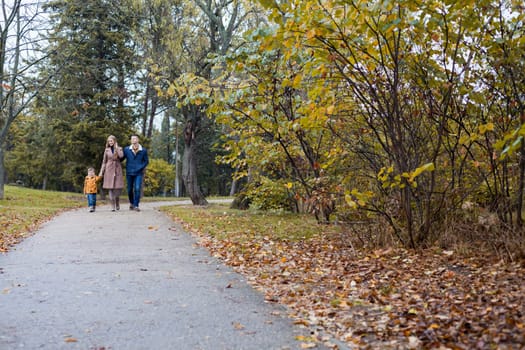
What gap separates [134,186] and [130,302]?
33.7ft

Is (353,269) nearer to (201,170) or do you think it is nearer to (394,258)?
(394,258)

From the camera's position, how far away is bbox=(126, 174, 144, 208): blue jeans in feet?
46.1

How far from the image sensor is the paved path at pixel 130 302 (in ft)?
11.9

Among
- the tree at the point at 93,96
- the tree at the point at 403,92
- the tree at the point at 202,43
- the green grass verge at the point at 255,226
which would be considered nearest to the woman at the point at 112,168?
the green grass verge at the point at 255,226

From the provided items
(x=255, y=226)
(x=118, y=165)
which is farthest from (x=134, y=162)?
(x=255, y=226)

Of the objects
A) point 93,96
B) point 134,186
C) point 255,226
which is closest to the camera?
Result: point 255,226

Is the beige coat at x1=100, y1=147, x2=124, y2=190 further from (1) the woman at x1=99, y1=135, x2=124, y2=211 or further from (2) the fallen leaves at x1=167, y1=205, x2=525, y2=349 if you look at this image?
(2) the fallen leaves at x1=167, y1=205, x2=525, y2=349

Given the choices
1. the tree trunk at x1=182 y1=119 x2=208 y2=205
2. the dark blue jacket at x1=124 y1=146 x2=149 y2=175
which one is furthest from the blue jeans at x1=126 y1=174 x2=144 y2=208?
the tree trunk at x1=182 y1=119 x2=208 y2=205

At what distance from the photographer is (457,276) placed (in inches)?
205

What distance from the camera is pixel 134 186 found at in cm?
1455

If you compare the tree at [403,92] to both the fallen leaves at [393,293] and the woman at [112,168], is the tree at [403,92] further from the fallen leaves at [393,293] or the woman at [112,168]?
the woman at [112,168]

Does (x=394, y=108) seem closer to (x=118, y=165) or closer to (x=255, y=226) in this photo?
(x=255, y=226)

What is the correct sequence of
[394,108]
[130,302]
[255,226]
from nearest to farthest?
1. [130,302]
2. [394,108]
3. [255,226]

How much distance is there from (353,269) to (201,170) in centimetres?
4265
